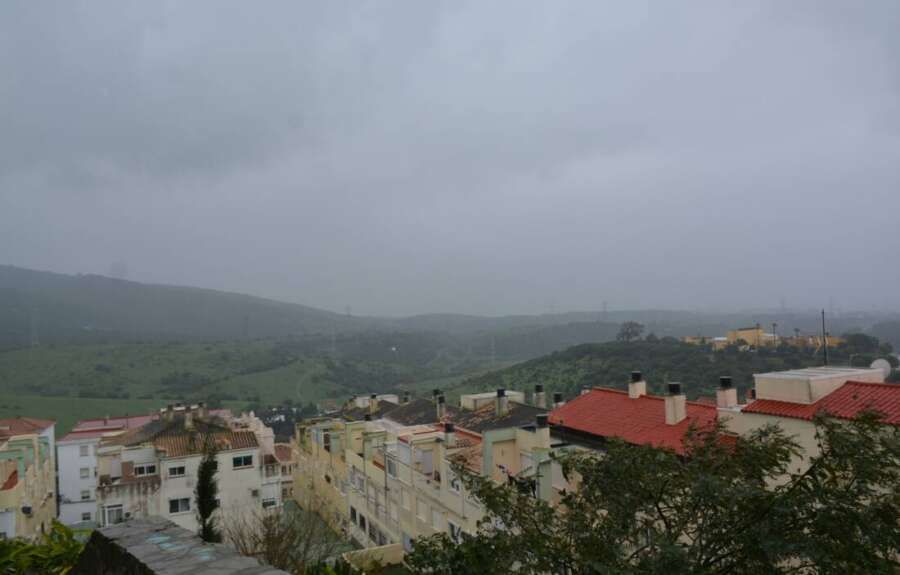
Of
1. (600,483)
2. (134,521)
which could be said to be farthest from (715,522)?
(134,521)

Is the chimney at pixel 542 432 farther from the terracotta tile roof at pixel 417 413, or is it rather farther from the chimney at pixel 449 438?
the terracotta tile roof at pixel 417 413

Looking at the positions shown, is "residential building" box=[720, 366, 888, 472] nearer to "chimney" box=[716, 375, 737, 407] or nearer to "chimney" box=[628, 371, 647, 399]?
"chimney" box=[716, 375, 737, 407]

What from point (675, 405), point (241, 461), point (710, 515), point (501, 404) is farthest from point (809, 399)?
point (241, 461)

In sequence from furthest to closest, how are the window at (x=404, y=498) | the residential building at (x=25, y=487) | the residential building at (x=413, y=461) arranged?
the window at (x=404, y=498) < the residential building at (x=25, y=487) < the residential building at (x=413, y=461)

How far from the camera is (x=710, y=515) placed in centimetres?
754

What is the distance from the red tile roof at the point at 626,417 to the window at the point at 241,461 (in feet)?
60.4

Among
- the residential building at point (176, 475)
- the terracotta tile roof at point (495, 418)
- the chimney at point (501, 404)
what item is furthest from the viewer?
the chimney at point (501, 404)

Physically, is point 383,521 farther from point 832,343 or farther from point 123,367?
point 123,367

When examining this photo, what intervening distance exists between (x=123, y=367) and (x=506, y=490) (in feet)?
472

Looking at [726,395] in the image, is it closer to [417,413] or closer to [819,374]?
[819,374]

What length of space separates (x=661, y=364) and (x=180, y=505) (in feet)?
181

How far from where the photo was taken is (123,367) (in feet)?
431

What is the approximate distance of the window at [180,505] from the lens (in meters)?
32.2

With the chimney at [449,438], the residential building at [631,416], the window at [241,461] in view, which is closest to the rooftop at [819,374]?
the residential building at [631,416]
